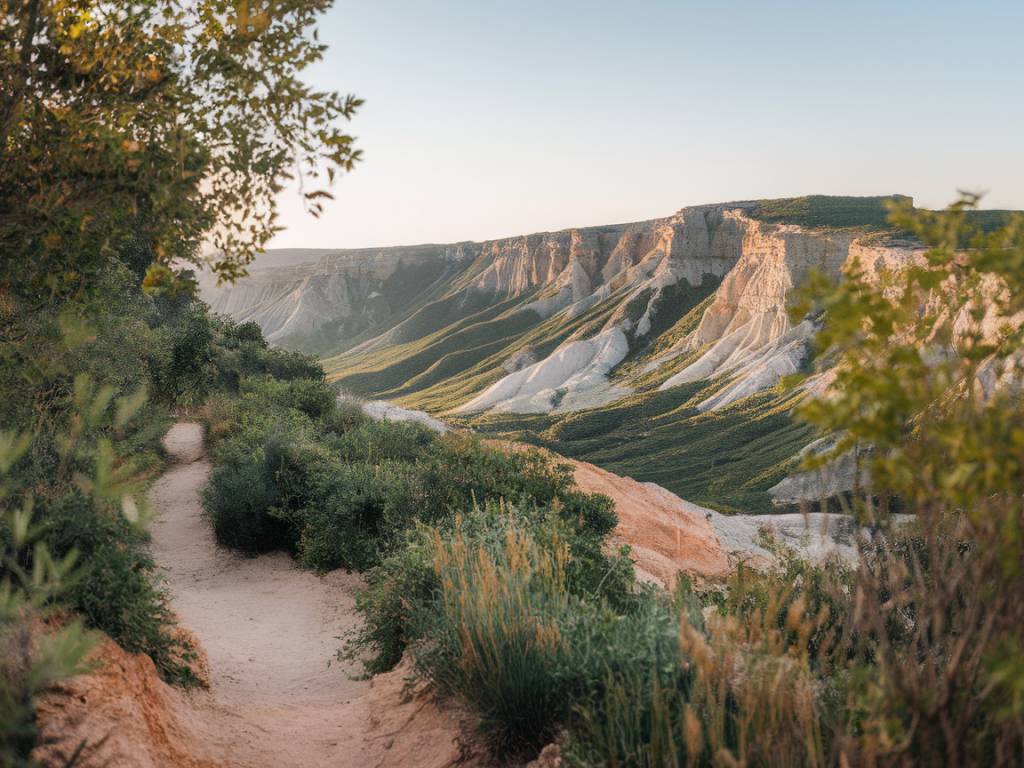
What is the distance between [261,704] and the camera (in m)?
5.75

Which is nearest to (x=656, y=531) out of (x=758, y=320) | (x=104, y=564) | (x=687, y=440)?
(x=104, y=564)

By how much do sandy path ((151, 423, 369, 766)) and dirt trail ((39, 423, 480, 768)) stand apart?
0.01 m

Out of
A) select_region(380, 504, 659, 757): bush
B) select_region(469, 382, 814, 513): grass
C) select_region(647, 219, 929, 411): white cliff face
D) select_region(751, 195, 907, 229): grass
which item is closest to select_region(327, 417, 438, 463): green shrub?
select_region(380, 504, 659, 757): bush

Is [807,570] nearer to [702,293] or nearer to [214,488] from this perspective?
[214,488]

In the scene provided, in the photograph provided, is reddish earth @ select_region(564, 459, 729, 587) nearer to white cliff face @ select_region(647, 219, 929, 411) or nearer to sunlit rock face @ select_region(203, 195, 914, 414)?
sunlit rock face @ select_region(203, 195, 914, 414)

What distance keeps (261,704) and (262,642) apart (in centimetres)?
195

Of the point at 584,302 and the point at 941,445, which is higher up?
the point at 584,302

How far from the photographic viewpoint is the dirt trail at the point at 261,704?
12.5 feet

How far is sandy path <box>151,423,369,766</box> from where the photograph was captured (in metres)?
4.89

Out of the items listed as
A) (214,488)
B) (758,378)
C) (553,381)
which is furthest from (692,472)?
(214,488)

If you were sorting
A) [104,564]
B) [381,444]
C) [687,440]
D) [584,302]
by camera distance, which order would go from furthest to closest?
1. [584,302]
2. [687,440]
3. [381,444]
4. [104,564]

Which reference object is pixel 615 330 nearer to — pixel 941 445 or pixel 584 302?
pixel 584 302

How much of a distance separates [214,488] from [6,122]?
30.7ft

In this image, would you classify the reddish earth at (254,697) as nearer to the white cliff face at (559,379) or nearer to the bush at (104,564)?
the bush at (104,564)
